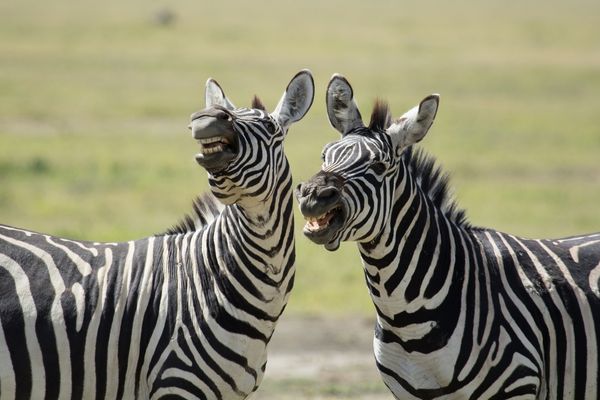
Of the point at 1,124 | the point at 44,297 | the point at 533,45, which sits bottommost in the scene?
the point at 44,297

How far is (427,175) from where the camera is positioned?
20.5 ft

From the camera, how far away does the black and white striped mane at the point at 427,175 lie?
6.12 m

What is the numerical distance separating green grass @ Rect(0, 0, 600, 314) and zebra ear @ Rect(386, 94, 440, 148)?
7150mm

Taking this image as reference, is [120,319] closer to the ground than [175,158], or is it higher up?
closer to the ground

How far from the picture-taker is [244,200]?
237 inches

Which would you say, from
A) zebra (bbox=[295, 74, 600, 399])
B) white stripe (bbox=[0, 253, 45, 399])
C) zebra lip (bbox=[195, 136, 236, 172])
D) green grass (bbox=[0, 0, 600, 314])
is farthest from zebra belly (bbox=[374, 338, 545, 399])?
green grass (bbox=[0, 0, 600, 314])

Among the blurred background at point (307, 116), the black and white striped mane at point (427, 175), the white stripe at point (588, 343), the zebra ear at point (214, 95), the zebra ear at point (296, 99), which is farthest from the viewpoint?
the blurred background at point (307, 116)

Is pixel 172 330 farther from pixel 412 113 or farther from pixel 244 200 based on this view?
pixel 412 113

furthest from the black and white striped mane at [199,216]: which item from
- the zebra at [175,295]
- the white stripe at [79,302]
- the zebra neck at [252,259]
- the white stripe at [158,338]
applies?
the white stripe at [79,302]

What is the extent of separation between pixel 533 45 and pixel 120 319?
44.2 m

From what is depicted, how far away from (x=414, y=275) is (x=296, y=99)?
50.9 inches

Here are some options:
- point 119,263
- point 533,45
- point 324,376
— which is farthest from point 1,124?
point 533,45

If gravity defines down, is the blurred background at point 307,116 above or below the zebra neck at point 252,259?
above

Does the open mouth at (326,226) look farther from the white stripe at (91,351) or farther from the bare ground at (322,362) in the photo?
the bare ground at (322,362)
